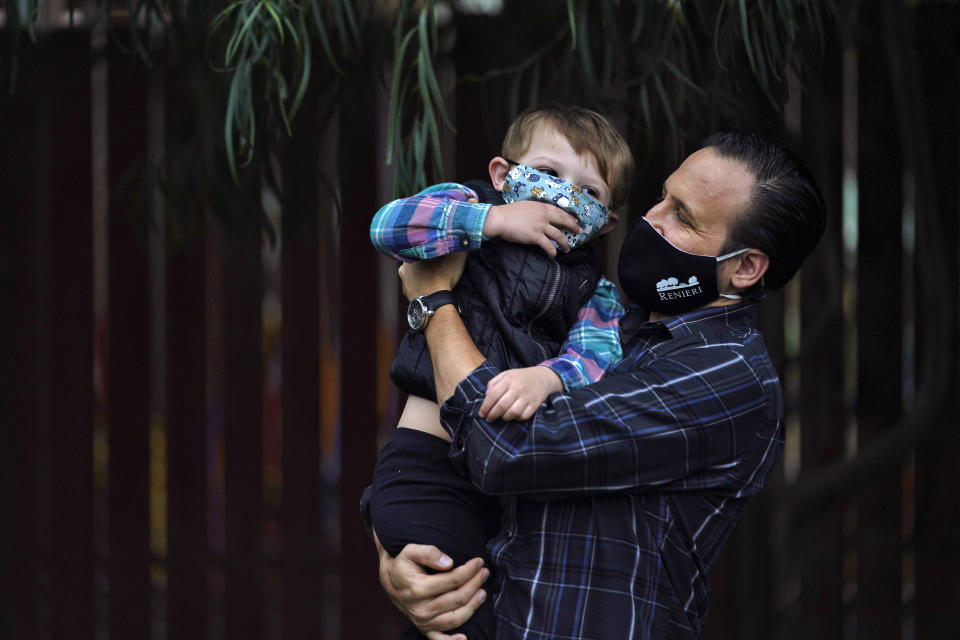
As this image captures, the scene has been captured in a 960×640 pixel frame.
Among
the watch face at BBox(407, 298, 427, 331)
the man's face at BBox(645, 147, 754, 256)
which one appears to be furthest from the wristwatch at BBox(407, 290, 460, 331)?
the man's face at BBox(645, 147, 754, 256)

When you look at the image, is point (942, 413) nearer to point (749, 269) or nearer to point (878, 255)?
point (878, 255)

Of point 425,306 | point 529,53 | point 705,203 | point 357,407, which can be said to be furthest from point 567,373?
point 357,407

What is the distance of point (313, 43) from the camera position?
2770 mm

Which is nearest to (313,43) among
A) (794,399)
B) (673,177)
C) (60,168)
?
(60,168)

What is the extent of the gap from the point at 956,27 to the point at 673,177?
68.9 inches

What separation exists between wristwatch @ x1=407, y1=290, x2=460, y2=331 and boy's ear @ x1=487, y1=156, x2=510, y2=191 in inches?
8.4

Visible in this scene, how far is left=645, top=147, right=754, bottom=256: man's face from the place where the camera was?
4.98ft

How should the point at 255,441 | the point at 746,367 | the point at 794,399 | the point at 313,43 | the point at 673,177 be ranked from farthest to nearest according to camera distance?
A: 1. the point at 255,441
2. the point at 794,399
3. the point at 313,43
4. the point at 673,177
5. the point at 746,367

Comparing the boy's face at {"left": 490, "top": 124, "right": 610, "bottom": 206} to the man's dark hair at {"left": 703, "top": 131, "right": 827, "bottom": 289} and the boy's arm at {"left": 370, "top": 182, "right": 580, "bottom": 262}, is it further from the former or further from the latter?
the man's dark hair at {"left": 703, "top": 131, "right": 827, "bottom": 289}

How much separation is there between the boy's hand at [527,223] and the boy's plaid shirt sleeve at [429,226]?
0.02m

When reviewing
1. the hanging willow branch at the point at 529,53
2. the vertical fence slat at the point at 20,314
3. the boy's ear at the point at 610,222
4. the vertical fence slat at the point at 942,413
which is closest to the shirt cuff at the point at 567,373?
the boy's ear at the point at 610,222

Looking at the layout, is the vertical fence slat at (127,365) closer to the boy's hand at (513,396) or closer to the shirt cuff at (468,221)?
the shirt cuff at (468,221)

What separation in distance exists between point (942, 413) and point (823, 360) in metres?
0.35

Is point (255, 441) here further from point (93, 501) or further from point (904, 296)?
point (904, 296)
